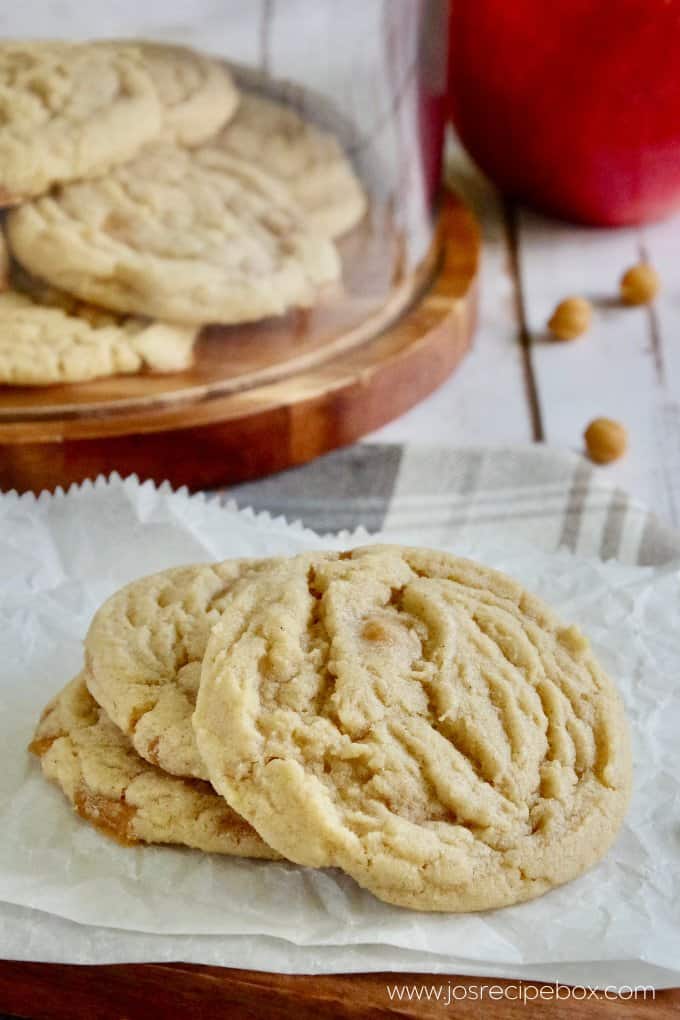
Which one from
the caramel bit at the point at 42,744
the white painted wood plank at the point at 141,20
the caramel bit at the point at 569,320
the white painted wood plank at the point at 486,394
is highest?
the white painted wood plank at the point at 141,20

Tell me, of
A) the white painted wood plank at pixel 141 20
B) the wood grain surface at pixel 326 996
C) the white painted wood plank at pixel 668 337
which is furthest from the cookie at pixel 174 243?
the wood grain surface at pixel 326 996

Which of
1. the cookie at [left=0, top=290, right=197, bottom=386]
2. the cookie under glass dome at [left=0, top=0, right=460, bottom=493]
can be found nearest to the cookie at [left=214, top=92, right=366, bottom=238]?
the cookie under glass dome at [left=0, top=0, right=460, bottom=493]

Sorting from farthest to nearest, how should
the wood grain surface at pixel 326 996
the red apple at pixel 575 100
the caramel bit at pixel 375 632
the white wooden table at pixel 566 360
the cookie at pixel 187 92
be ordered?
the red apple at pixel 575 100 → the white wooden table at pixel 566 360 → the cookie at pixel 187 92 → the caramel bit at pixel 375 632 → the wood grain surface at pixel 326 996

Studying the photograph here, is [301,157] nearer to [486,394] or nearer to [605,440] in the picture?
[486,394]

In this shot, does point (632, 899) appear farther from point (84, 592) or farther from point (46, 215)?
point (46, 215)

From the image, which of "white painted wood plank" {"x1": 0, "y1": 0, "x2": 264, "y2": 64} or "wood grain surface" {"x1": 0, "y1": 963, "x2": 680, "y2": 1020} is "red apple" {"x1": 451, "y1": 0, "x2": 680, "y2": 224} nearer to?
"white painted wood plank" {"x1": 0, "y1": 0, "x2": 264, "y2": 64}

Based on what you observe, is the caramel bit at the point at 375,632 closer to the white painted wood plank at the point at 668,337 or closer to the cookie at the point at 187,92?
the white painted wood plank at the point at 668,337
